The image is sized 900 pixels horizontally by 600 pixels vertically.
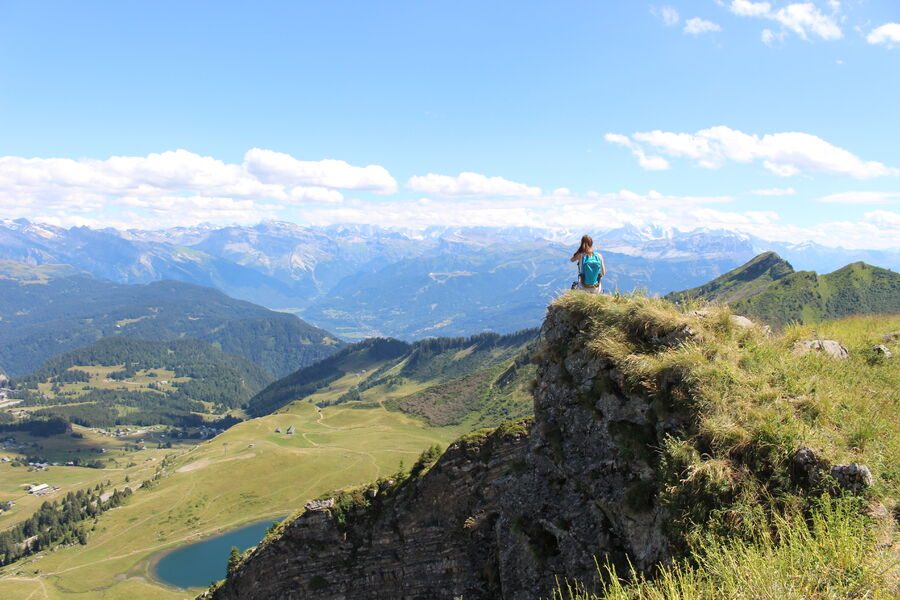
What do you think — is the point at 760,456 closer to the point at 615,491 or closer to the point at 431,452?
the point at 615,491

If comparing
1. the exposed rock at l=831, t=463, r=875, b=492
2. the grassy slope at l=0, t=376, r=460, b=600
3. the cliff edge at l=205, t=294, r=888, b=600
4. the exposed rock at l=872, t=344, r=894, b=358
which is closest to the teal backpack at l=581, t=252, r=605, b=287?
the cliff edge at l=205, t=294, r=888, b=600

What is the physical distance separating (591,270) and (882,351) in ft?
28.8

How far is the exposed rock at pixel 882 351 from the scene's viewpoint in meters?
15.5

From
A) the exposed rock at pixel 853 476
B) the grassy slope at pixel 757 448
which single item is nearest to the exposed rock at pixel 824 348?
the grassy slope at pixel 757 448

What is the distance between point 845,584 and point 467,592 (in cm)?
1614

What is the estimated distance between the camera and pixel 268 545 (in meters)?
29.1

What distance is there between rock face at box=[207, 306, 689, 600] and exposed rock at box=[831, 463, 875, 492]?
2.91m

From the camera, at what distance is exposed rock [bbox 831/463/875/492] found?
8.76m

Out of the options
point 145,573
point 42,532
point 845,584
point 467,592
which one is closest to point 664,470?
point 845,584

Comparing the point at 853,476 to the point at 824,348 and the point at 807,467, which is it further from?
the point at 824,348

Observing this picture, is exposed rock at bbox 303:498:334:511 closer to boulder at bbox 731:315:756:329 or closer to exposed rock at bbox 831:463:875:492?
boulder at bbox 731:315:756:329

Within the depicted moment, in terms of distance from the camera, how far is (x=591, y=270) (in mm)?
17500

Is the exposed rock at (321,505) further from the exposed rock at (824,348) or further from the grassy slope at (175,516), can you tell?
the grassy slope at (175,516)

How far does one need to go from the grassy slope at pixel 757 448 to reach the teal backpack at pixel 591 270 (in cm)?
241
